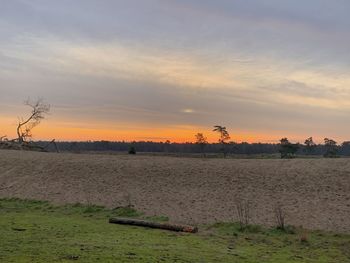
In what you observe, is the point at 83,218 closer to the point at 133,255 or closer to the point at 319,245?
the point at 133,255

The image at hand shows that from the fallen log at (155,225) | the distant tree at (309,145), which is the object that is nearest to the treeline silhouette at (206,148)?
the distant tree at (309,145)

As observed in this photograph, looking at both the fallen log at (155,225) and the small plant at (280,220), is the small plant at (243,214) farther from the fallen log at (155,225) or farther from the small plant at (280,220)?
the fallen log at (155,225)

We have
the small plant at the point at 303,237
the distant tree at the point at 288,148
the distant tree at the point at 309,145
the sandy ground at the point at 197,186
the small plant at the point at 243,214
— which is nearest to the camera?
the small plant at the point at 303,237

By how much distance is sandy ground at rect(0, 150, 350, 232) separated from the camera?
16984mm

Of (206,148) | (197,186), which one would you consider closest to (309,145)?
(206,148)

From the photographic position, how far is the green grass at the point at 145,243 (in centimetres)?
1011

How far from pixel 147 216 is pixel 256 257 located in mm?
6843

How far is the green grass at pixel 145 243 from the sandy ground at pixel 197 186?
6.40 feet

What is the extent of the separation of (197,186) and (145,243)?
8.75 m

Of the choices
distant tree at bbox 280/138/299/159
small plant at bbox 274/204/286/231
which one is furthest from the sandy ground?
Answer: distant tree at bbox 280/138/299/159

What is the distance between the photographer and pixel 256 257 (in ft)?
35.3

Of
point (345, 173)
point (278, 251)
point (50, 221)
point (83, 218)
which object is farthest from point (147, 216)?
point (345, 173)

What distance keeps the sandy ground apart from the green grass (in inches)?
76.8

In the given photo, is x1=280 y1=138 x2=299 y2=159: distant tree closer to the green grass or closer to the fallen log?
the green grass
